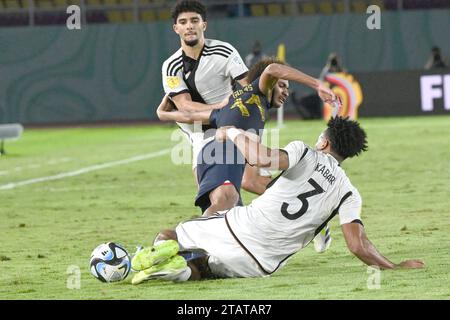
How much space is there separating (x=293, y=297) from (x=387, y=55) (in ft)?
95.7

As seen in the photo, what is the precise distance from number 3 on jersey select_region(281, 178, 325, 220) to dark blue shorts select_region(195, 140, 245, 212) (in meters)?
1.67

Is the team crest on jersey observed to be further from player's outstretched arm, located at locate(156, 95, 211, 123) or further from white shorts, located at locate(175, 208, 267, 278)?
white shorts, located at locate(175, 208, 267, 278)

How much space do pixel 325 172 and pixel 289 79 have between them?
1.01 metres

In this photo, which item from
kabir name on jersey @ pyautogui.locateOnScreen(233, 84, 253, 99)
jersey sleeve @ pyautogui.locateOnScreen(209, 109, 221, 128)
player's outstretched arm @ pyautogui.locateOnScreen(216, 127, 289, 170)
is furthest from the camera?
jersey sleeve @ pyautogui.locateOnScreen(209, 109, 221, 128)

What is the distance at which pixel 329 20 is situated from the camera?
120ft

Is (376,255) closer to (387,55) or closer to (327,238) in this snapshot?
(327,238)

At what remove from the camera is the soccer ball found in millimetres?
9312

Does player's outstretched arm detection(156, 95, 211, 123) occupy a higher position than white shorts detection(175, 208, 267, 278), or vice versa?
player's outstretched arm detection(156, 95, 211, 123)

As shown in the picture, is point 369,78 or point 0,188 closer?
point 0,188

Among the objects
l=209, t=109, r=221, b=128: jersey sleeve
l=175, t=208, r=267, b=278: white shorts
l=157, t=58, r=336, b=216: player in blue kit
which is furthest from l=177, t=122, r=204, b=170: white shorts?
l=175, t=208, r=267, b=278: white shorts

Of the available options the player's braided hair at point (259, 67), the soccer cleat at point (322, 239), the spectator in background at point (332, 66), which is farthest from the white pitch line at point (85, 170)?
the spectator in background at point (332, 66)

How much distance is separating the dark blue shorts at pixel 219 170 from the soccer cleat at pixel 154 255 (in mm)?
1708
